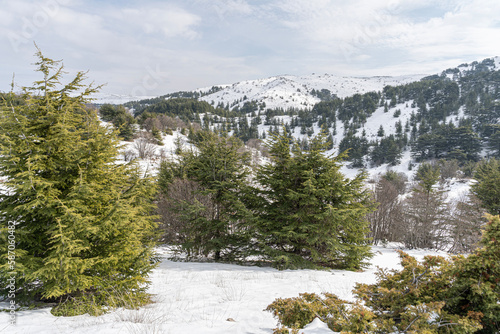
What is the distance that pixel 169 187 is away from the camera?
16203 millimetres

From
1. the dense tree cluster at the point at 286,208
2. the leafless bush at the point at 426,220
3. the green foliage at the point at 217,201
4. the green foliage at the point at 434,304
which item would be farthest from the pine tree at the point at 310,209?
the leafless bush at the point at 426,220

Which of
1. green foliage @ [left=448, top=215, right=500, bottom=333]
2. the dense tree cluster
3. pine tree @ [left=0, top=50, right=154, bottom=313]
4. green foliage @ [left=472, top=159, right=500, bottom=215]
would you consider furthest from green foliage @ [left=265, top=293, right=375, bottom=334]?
green foliage @ [left=472, top=159, right=500, bottom=215]

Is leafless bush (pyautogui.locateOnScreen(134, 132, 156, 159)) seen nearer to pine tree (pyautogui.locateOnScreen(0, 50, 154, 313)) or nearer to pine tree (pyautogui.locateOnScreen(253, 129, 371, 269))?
pine tree (pyautogui.locateOnScreen(253, 129, 371, 269))

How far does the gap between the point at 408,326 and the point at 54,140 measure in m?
6.73

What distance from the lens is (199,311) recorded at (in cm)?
430

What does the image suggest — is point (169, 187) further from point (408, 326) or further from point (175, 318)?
point (408, 326)

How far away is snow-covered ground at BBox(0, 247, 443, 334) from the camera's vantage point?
3352 millimetres

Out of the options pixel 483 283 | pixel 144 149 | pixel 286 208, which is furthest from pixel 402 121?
pixel 483 283

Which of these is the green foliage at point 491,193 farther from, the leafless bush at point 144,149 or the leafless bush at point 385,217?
the leafless bush at point 144,149

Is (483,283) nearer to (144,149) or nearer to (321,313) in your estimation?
(321,313)

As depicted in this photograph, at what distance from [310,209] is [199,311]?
680 cm

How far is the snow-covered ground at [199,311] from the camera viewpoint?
335 centimetres

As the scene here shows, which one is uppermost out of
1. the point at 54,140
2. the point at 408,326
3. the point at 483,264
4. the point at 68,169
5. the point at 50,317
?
the point at 54,140

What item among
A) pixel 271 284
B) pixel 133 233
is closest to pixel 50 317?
pixel 133 233
